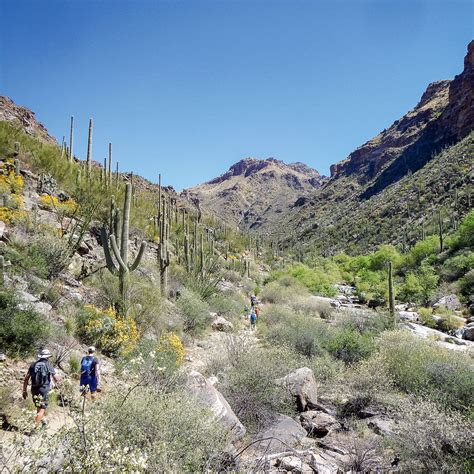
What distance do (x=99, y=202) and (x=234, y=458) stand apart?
12.1m

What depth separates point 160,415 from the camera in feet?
14.2

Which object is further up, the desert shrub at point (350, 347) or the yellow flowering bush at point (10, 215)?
the yellow flowering bush at point (10, 215)

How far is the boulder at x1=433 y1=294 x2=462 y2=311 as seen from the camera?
2070cm

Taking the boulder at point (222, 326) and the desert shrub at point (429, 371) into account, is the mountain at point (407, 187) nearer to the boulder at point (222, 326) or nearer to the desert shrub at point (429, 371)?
the boulder at point (222, 326)

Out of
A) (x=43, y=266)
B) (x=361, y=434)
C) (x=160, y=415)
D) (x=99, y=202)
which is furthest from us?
(x=99, y=202)

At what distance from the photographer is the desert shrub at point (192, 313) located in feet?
42.0

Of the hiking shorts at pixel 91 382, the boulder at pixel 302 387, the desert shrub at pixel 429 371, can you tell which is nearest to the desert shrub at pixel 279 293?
the desert shrub at pixel 429 371

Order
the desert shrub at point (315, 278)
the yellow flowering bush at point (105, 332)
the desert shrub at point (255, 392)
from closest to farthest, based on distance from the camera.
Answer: the desert shrub at point (255, 392) < the yellow flowering bush at point (105, 332) < the desert shrub at point (315, 278)

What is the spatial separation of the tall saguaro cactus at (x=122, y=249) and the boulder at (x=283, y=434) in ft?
16.5

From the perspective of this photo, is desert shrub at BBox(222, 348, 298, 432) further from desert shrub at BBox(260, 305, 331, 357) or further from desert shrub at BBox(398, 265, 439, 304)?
desert shrub at BBox(398, 265, 439, 304)

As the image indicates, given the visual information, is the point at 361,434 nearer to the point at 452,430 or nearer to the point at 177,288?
the point at 452,430

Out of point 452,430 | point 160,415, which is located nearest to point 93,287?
point 160,415

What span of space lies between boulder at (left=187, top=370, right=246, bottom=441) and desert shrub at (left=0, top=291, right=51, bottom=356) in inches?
112

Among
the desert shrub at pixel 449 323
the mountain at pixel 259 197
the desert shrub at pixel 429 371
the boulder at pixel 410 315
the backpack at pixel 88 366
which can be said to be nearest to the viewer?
the backpack at pixel 88 366
